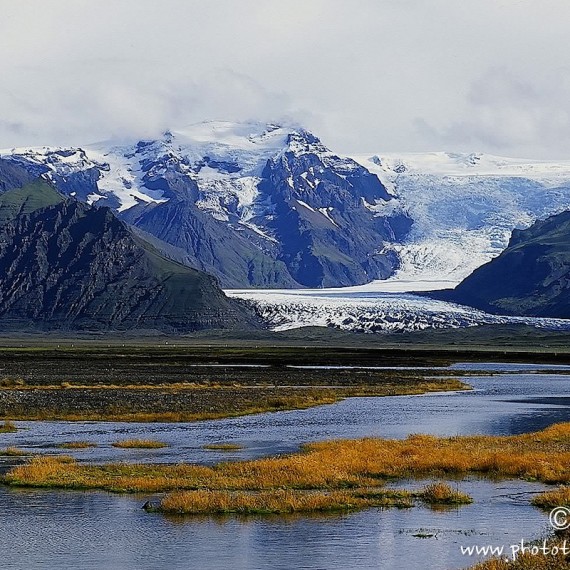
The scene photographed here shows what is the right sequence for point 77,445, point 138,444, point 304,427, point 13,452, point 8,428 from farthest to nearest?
1. point 304,427
2. point 8,428
3. point 138,444
4. point 77,445
5. point 13,452

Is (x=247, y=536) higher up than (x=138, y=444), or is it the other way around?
(x=138, y=444)

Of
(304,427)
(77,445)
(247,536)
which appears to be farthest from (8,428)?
(247,536)

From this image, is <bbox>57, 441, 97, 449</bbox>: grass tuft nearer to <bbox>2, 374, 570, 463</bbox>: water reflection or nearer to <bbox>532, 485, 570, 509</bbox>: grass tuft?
<bbox>2, 374, 570, 463</bbox>: water reflection

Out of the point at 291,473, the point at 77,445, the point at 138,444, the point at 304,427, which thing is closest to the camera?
the point at 291,473

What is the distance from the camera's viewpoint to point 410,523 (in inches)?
1403

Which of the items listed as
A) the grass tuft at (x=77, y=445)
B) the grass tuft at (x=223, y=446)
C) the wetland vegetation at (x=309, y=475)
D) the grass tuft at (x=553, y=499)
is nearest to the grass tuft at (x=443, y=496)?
the wetland vegetation at (x=309, y=475)

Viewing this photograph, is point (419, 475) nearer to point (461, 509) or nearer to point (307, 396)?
point (461, 509)

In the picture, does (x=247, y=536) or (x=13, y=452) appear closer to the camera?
(x=247, y=536)

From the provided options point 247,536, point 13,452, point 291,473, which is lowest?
point 247,536

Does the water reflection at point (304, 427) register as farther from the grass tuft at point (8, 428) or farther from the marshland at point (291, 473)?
the grass tuft at point (8, 428)

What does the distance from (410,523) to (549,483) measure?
10.1 meters

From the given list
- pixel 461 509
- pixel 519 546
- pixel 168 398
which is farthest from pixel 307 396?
pixel 519 546

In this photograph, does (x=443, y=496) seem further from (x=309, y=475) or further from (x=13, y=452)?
(x=13, y=452)

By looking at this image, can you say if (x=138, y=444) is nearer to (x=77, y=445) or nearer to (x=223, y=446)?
(x=77, y=445)
